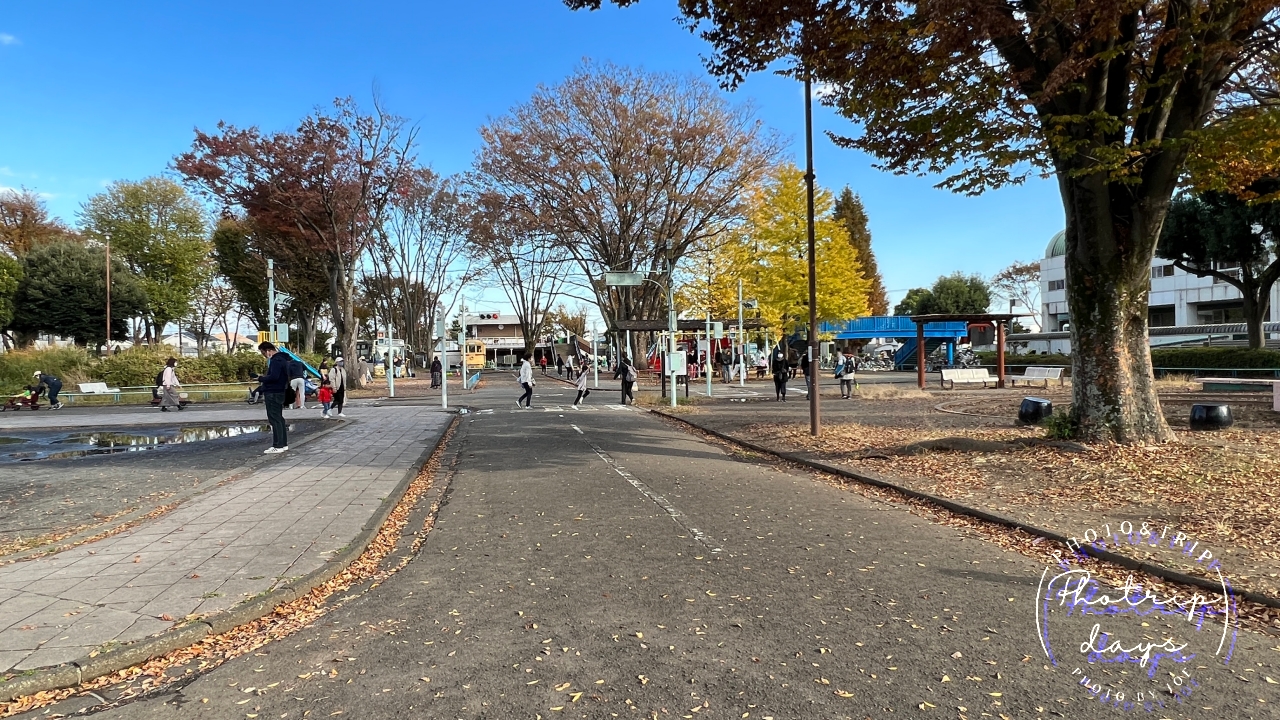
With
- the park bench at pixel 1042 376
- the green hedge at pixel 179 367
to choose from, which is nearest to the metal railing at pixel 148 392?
the green hedge at pixel 179 367

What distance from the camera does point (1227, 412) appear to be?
36.6ft

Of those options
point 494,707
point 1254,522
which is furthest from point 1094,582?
point 494,707

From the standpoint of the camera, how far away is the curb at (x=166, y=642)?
136 inches

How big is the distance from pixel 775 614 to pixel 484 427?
42.7 ft

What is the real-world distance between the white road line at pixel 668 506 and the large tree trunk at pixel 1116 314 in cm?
567

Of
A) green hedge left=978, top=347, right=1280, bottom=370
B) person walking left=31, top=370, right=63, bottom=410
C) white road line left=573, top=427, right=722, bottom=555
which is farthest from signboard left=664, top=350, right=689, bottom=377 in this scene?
person walking left=31, top=370, right=63, bottom=410

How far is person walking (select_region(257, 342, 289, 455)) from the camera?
38.2 ft

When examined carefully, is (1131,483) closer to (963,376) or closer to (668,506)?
(668,506)

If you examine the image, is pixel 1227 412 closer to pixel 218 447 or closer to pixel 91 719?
pixel 91 719

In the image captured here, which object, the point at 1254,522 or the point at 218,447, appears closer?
the point at 1254,522

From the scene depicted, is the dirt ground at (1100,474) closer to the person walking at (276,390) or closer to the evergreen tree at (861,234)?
the person walking at (276,390)

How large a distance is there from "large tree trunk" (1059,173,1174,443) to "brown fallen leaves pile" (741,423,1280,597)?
16.1 inches

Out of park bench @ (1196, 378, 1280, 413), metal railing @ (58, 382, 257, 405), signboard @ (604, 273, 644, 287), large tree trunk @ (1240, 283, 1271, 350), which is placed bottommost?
park bench @ (1196, 378, 1280, 413)

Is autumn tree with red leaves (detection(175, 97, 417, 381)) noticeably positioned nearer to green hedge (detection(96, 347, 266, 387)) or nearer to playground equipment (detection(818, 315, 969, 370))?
green hedge (detection(96, 347, 266, 387))
